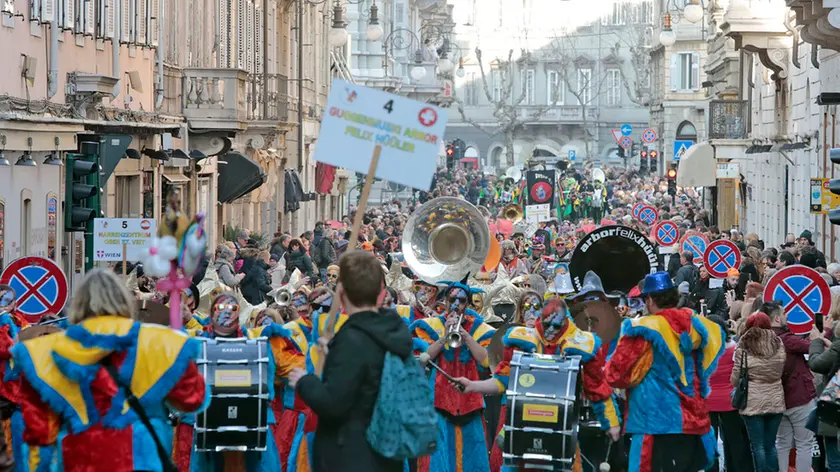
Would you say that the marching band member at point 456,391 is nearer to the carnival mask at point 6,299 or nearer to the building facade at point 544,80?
the carnival mask at point 6,299

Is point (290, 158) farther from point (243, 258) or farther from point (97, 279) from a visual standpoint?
point (97, 279)

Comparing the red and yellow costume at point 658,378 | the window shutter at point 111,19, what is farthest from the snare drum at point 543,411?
the window shutter at point 111,19

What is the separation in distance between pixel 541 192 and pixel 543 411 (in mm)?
30747

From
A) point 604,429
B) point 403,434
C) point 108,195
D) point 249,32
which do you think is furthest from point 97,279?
point 249,32

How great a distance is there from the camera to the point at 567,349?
10.6 metres

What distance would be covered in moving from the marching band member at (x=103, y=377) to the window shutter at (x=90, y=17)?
52.4 ft

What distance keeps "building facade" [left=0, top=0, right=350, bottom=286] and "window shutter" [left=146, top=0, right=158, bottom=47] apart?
0.03 metres

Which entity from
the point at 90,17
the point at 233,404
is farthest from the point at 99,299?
the point at 90,17

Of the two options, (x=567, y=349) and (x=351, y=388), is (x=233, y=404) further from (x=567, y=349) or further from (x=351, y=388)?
(x=351, y=388)

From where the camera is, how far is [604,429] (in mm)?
10641

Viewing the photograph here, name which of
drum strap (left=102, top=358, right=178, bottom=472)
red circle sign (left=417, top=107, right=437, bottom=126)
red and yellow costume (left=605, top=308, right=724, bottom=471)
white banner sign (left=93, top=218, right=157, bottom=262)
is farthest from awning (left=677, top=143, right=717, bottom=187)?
drum strap (left=102, top=358, right=178, bottom=472)

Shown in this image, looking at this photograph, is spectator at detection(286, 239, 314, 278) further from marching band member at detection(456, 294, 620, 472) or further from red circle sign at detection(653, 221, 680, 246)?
marching band member at detection(456, 294, 620, 472)

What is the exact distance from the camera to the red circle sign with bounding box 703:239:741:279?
21219 millimetres

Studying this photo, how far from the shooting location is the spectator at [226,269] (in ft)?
61.0
